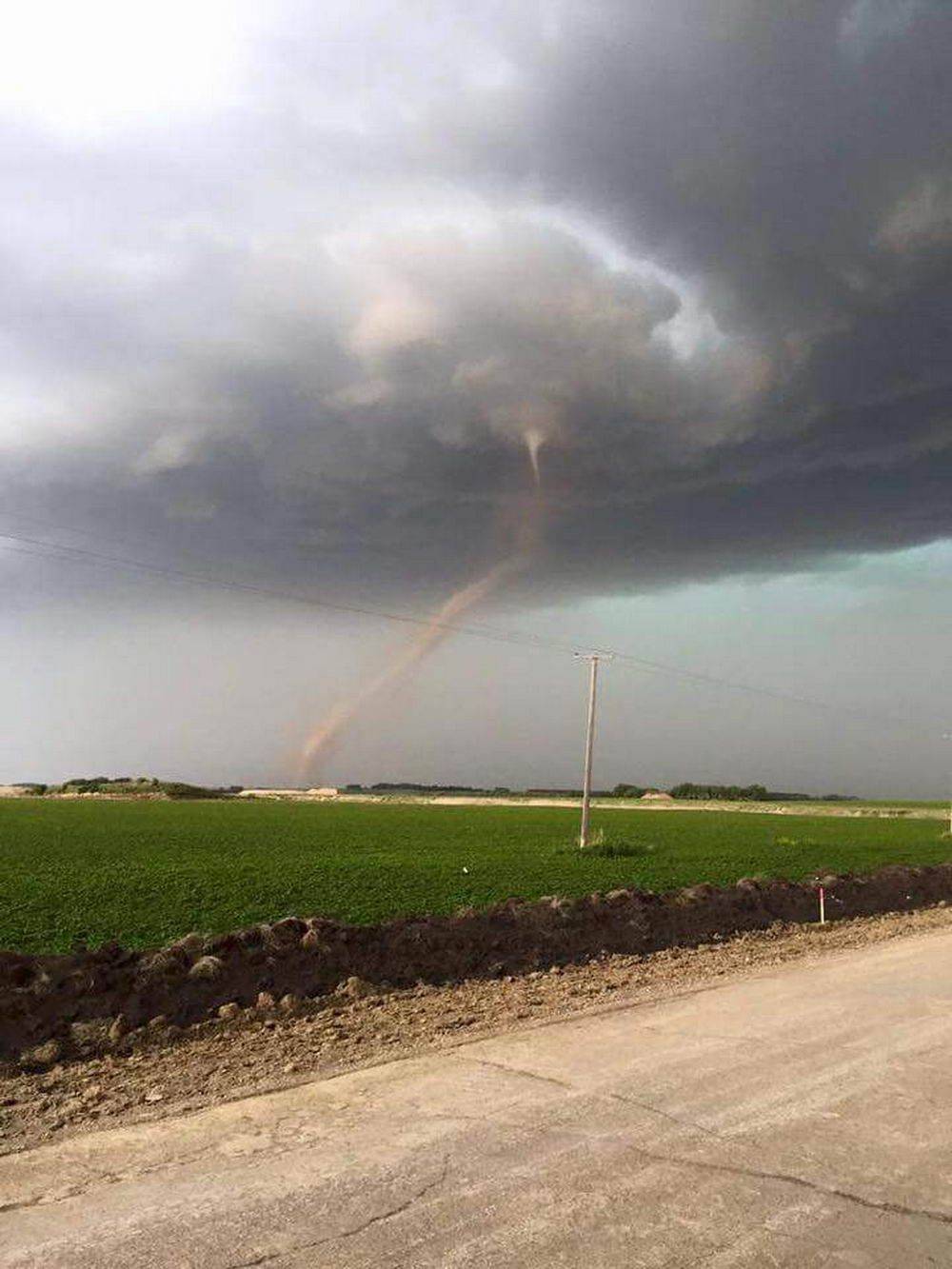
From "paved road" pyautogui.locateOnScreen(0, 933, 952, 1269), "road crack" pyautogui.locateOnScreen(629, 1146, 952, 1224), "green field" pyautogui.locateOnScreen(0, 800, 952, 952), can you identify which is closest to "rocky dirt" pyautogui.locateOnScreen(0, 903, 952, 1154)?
"paved road" pyautogui.locateOnScreen(0, 933, 952, 1269)

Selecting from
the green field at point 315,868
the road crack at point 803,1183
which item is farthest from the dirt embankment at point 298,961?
the road crack at point 803,1183

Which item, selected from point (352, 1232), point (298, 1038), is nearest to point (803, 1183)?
point (352, 1232)

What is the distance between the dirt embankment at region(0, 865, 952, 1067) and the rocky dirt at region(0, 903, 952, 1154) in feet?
1.51

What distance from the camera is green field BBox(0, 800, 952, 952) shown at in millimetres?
19734

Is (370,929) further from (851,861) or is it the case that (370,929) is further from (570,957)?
(851,861)

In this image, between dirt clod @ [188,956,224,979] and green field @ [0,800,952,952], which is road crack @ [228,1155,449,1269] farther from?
green field @ [0,800,952,952]

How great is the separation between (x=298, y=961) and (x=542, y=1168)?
8.43m

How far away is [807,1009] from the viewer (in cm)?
1180

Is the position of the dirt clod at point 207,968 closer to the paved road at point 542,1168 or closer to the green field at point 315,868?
the green field at point 315,868

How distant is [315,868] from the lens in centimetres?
3188

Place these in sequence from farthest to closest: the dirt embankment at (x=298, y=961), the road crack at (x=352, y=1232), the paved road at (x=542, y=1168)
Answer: the dirt embankment at (x=298, y=961), the paved road at (x=542, y=1168), the road crack at (x=352, y=1232)

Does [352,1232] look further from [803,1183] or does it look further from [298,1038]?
[298,1038]

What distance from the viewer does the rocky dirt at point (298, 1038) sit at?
8.45m

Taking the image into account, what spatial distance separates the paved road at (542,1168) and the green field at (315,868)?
30.2ft
